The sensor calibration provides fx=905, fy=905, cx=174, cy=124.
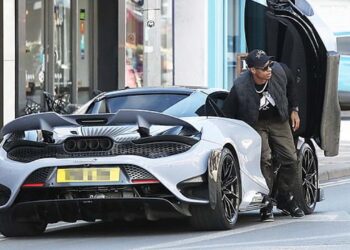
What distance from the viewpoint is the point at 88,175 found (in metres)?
7.43

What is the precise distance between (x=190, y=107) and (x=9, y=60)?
814 cm

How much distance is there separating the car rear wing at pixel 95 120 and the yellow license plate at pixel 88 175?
1.42ft

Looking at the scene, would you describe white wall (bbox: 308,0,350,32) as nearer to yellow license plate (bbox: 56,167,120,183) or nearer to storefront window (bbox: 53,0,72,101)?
storefront window (bbox: 53,0,72,101)

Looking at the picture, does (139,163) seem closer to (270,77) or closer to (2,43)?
(270,77)

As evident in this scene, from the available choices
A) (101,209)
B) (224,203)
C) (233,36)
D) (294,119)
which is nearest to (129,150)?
(101,209)

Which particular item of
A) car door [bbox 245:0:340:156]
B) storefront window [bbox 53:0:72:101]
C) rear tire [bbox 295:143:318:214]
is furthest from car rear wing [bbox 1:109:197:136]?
storefront window [bbox 53:0:72:101]

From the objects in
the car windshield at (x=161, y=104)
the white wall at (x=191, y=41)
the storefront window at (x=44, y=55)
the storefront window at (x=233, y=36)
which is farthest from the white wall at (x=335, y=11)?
the car windshield at (x=161, y=104)

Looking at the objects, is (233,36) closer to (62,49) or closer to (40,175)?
(62,49)

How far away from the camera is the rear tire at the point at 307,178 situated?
933 centimetres

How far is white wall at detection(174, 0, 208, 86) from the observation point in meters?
24.2

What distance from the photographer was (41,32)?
18.6 m

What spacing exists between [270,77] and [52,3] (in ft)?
35.9

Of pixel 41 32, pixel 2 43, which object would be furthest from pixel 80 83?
pixel 2 43

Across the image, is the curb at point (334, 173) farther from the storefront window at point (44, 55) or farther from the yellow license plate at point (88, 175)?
the yellow license plate at point (88, 175)
